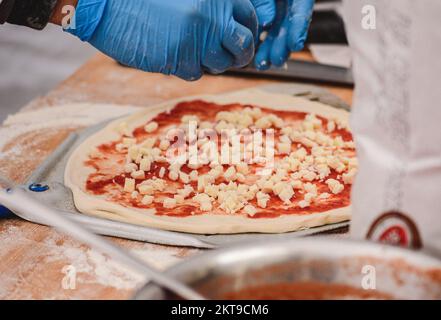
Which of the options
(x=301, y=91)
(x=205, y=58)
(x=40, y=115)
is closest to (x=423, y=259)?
(x=205, y=58)

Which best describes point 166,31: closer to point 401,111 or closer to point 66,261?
point 66,261

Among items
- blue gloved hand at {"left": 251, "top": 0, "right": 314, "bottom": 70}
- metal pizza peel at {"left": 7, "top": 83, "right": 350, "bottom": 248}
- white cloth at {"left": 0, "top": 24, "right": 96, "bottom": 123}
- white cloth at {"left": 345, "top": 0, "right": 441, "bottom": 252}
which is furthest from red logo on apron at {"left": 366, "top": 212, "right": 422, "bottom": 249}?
white cloth at {"left": 0, "top": 24, "right": 96, "bottom": 123}

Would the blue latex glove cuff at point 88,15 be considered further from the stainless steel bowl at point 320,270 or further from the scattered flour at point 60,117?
the stainless steel bowl at point 320,270

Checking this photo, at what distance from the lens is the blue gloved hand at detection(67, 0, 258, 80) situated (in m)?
1.35

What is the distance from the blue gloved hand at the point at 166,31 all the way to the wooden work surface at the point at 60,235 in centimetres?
39

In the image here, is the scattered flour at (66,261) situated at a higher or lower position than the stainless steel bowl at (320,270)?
lower

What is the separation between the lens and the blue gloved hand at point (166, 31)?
1.35m

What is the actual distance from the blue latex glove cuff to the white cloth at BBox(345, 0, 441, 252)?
2.20 ft

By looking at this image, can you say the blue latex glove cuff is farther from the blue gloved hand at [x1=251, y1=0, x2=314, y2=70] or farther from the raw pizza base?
the blue gloved hand at [x1=251, y1=0, x2=314, y2=70]

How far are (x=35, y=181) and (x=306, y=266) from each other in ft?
2.70

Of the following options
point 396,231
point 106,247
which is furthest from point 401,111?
point 106,247

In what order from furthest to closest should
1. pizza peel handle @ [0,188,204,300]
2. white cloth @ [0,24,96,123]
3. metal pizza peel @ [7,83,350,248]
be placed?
white cloth @ [0,24,96,123] < metal pizza peel @ [7,83,350,248] < pizza peel handle @ [0,188,204,300]

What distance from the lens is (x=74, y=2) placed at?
141 centimetres

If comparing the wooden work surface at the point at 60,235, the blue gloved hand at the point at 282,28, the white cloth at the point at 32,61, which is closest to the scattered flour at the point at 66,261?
the wooden work surface at the point at 60,235
